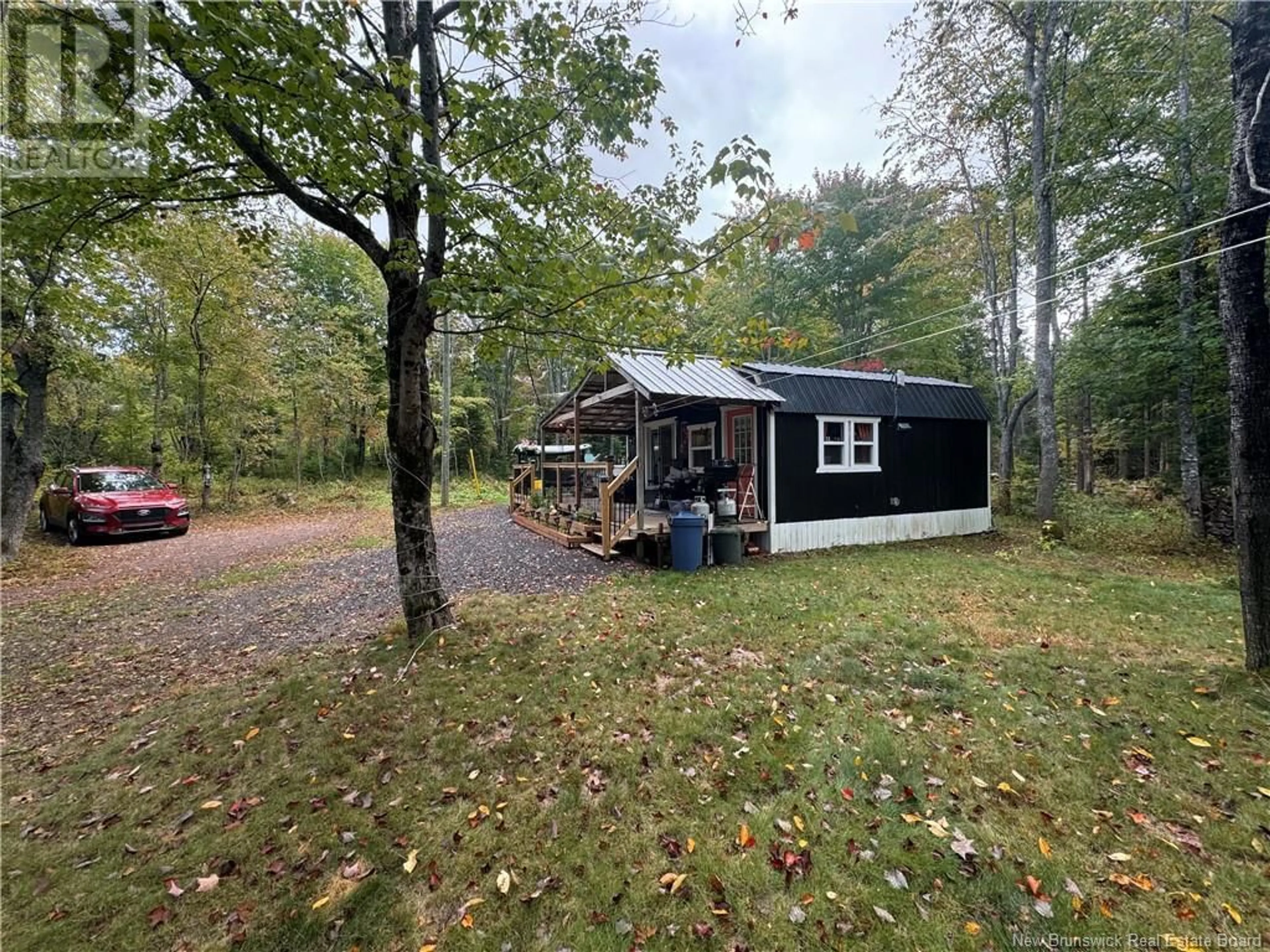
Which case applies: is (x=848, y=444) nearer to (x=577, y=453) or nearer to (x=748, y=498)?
(x=748, y=498)

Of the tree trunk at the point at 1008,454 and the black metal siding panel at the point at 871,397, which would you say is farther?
the tree trunk at the point at 1008,454

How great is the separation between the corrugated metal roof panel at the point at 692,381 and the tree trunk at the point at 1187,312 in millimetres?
7584

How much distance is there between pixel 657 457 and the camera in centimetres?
1440

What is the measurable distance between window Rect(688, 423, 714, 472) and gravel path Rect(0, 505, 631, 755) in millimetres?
4303

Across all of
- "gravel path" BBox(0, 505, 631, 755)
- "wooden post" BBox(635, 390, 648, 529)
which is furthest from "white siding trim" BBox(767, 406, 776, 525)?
"gravel path" BBox(0, 505, 631, 755)

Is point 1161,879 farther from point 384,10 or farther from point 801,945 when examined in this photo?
point 384,10

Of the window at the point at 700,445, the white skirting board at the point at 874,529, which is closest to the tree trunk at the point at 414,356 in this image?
the white skirting board at the point at 874,529

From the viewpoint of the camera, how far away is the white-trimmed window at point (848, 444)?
9.72 metres

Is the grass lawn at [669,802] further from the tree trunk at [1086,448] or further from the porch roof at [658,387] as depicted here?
the tree trunk at [1086,448]

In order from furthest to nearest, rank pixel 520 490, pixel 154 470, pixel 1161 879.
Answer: pixel 520 490 < pixel 154 470 < pixel 1161 879

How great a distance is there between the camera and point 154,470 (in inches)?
509

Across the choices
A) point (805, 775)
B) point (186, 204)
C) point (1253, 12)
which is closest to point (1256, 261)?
point (1253, 12)

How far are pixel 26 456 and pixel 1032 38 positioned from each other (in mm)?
21013

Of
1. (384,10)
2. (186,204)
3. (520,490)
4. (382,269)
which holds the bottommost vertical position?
(520,490)
